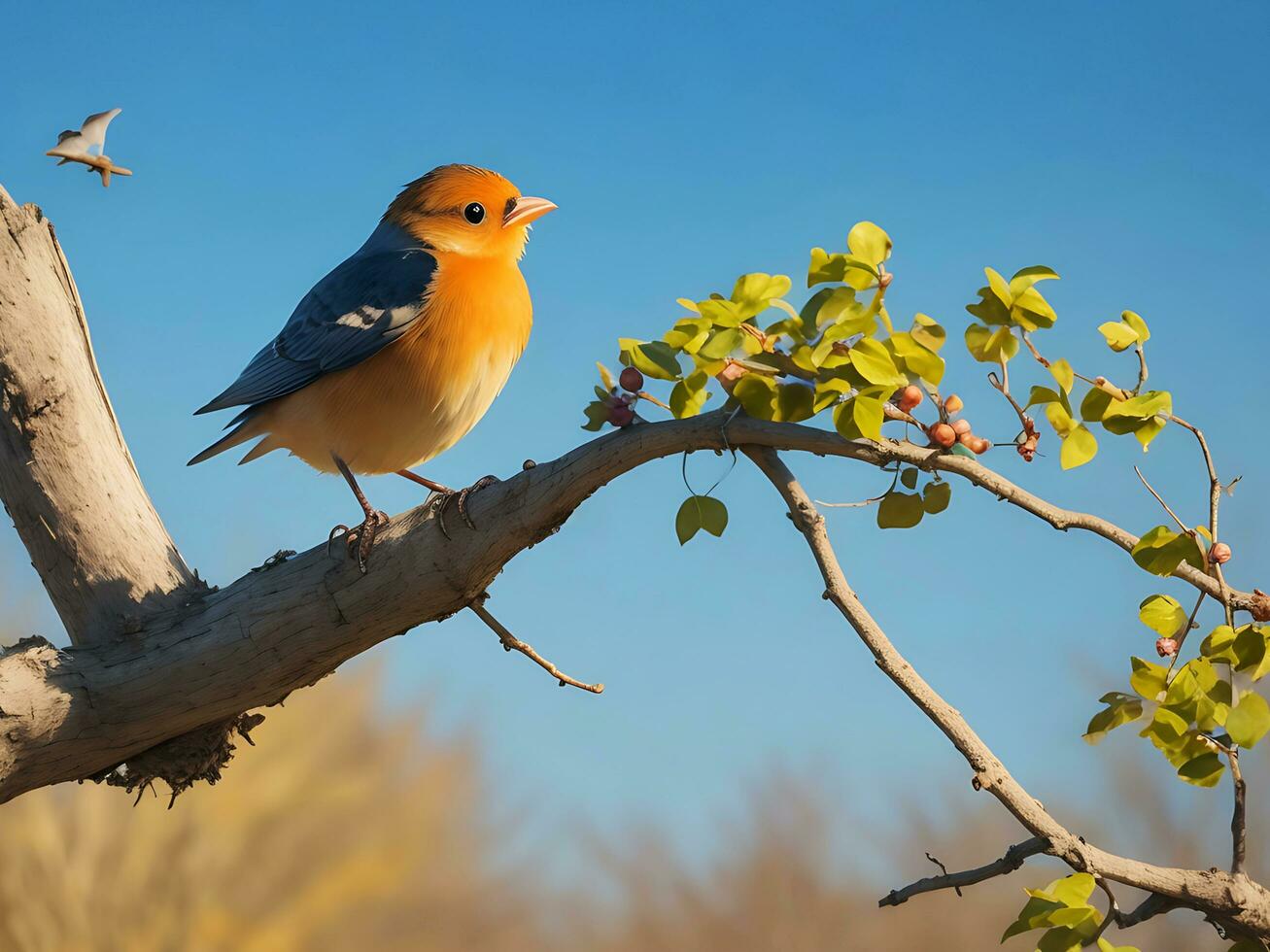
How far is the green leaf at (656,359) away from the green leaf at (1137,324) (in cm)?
81

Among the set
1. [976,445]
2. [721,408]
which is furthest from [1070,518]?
[721,408]

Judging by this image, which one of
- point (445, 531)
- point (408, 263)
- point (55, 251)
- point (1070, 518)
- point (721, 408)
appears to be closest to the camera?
point (1070, 518)

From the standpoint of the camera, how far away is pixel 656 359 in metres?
1.99

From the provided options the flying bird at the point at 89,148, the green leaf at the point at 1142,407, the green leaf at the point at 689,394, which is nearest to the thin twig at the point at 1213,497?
the green leaf at the point at 1142,407

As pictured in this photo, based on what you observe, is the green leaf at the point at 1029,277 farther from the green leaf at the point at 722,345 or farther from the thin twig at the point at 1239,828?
the thin twig at the point at 1239,828

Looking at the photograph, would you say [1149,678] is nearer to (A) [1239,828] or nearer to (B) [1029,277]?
(A) [1239,828]

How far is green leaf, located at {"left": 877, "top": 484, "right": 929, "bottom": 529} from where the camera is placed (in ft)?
6.42

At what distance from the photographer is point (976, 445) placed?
6.34ft

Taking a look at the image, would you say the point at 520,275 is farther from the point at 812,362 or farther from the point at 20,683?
the point at 20,683

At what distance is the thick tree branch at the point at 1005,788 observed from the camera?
5.57ft

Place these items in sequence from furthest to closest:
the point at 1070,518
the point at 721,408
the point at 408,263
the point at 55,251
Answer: the point at 55,251 < the point at 408,263 < the point at 721,408 < the point at 1070,518

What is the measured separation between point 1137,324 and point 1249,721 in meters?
0.71

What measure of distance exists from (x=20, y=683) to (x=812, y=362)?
191 cm

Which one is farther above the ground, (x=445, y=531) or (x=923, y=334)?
(x=445, y=531)
